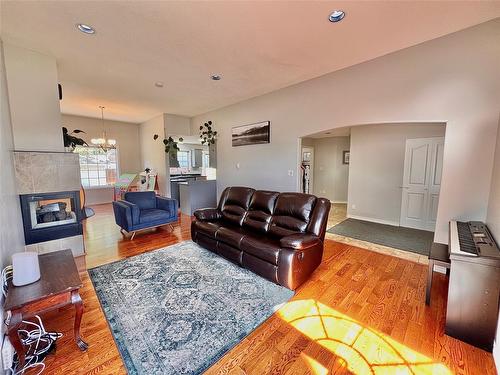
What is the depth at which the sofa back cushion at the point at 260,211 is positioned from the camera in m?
3.11

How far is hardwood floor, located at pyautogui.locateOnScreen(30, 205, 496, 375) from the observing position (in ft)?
4.90

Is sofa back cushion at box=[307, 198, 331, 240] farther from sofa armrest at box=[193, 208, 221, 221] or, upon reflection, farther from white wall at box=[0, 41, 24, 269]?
white wall at box=[0, 41, 24, 269]

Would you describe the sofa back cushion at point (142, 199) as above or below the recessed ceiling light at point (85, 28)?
below

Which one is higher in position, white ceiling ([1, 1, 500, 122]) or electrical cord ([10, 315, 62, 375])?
white ceiling ([1, 1, 500, 122])

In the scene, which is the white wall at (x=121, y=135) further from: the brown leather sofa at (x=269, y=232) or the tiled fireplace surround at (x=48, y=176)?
the brown leather sofa at (x=269, y=232)

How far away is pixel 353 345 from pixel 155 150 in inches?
274

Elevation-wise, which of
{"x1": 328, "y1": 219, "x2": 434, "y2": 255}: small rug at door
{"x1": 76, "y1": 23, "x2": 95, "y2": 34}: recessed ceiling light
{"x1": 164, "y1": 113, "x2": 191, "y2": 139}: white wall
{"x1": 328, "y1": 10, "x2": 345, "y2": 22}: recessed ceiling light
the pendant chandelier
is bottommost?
{"x1": 328, "y1": 219, "x2": 434, "y2": 255}: small rug at door

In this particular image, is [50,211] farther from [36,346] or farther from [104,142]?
[104,142]

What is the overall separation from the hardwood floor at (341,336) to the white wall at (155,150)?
4.25m

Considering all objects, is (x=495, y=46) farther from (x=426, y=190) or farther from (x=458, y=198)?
(x=426, y=190)

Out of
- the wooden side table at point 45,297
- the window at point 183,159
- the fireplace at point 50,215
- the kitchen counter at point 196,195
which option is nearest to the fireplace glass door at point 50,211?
the fireplace at point 50,215

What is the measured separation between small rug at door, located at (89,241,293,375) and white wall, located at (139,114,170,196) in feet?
12.5

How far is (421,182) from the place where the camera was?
176 inches

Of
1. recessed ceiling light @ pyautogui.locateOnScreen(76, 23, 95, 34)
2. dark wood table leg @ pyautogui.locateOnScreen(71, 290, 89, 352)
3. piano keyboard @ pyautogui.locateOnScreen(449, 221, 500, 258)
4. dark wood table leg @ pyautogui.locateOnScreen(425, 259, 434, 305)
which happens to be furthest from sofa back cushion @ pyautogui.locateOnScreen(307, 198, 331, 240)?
recessed ceiling light @ pyautogui.locateOnScreen(76, 23, 95, 34)
